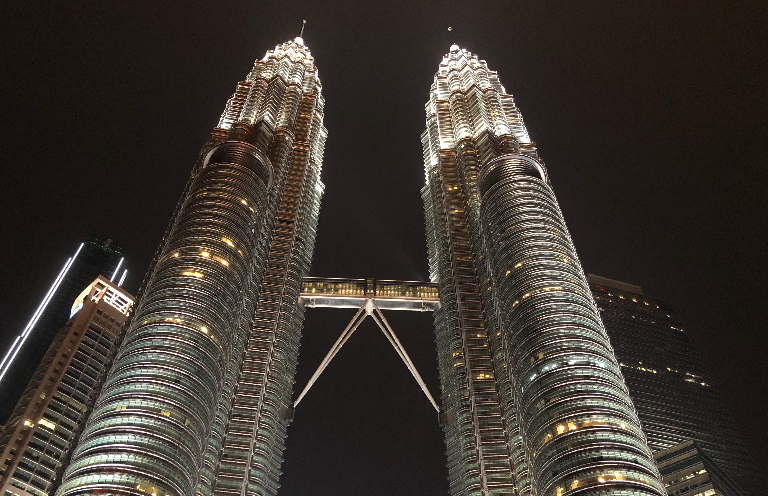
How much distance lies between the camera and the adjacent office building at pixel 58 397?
411ft

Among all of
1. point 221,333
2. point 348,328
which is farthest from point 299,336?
point 221,333

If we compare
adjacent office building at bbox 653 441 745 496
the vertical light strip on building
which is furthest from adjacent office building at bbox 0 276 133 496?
adjacent office building at bbox 653 441 745 496

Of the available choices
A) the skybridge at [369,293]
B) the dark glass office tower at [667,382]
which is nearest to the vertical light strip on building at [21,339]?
the skybridge at [369,293]

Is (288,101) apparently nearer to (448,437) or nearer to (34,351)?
(448,437)

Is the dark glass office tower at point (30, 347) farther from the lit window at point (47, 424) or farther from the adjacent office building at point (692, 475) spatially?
the adjacent office building at point (692, 475)

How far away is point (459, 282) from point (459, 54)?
6498 centimetres

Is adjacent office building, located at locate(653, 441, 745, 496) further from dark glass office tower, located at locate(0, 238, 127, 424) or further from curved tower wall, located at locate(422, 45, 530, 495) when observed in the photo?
dark glass office tower, located at locate(0, 238, 127, 424)

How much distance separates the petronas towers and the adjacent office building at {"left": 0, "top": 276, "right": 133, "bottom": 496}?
31.6m

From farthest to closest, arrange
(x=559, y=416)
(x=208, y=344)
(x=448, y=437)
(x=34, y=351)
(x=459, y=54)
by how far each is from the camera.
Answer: (x=34, y=351) → (x=459, y=54) → (x=448, y=437) → (x=208, y=344) → (x=559, y=416)

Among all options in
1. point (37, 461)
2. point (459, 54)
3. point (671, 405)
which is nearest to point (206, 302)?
point (37, 461)

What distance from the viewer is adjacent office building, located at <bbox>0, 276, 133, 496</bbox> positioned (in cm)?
12538

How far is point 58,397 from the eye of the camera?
13800 centimetres

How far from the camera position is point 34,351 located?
181 metres

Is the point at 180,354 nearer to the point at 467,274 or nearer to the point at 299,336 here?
the point at 299,336
